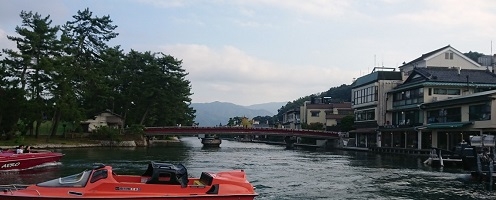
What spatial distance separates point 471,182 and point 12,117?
A: 47826 millimetres

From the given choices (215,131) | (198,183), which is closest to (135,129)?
(215,131)

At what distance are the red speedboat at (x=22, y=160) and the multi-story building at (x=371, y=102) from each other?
46.1 metres

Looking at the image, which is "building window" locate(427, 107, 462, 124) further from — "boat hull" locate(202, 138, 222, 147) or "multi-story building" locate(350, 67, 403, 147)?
"boat hull" locate(202, 138, 222, 147)

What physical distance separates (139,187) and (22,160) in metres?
17.0

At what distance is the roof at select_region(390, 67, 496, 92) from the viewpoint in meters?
56.1

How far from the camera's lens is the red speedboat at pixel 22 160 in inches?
1123

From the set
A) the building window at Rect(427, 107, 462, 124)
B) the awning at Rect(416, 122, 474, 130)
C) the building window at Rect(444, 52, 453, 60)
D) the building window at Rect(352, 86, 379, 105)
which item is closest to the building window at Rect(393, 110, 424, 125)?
the building window at Rect(427, 107, 462, 124)

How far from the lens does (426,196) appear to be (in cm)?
2286

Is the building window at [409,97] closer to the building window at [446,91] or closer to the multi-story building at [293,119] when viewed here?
the building window at [446,91]

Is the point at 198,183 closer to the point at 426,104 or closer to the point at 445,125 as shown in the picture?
the point at 445,125

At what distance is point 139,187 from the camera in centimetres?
1588

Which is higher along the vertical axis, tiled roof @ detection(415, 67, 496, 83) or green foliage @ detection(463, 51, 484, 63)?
green foliage @ detection(463, 51, 484, 63)

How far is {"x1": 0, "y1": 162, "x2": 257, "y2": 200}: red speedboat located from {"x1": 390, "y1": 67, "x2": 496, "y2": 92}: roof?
1742 inches

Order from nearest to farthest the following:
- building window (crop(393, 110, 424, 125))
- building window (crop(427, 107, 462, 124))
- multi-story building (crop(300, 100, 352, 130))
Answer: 1. building window (crop(427, 107, 462, 124))
2. building window (crop(393, 110, 424, 125))
3. multi-story building (crop(300, 100, 352, 130))
